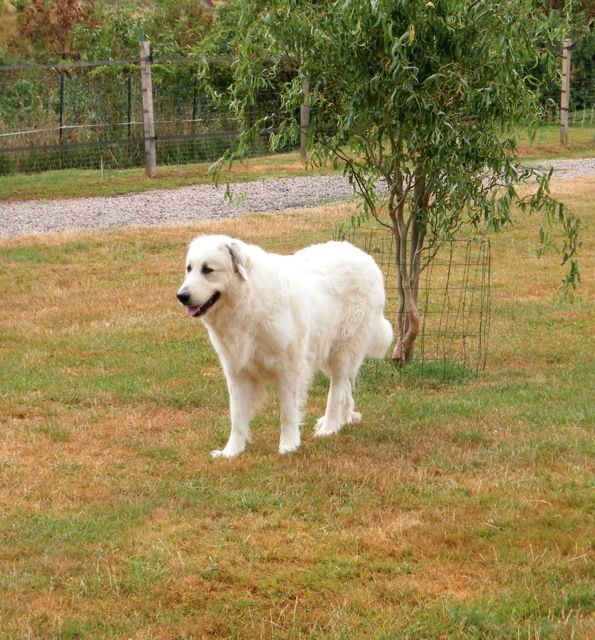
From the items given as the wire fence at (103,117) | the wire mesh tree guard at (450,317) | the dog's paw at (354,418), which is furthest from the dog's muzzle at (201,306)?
the wire fence at (103,117)

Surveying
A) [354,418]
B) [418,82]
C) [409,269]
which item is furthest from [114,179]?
[354,418]

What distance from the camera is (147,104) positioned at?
841 inches

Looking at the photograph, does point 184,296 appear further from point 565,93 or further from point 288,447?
point 565,93

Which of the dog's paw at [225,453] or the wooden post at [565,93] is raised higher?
the wooden post at [565,93]

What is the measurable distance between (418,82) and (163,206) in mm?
10674

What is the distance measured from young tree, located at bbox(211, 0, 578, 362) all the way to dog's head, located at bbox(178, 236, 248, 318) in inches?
85.0

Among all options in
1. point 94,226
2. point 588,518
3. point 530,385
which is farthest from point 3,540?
point 94,226

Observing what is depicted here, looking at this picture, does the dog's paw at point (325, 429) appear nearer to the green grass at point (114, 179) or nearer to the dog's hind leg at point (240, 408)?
the dog's hind leg at point (240, 408)

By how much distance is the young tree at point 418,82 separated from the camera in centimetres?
799

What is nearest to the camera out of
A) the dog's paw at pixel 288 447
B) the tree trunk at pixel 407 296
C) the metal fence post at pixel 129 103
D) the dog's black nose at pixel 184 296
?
the dog's black nose at pixel 184 296

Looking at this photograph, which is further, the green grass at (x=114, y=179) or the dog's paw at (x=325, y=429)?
the green grass at (x=114, y=179)

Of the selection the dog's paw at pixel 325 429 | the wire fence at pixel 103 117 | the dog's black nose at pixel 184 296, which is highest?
the wire fence at pixel 103 117

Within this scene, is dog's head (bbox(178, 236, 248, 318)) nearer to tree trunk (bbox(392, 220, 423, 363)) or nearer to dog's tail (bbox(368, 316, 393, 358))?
dog's tail (bbox(368, 316, 393, 358))

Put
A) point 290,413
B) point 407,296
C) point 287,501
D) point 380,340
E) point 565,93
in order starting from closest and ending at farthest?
point 287,501
point 290,413
point 380,340
point 407,296
point 565,93
